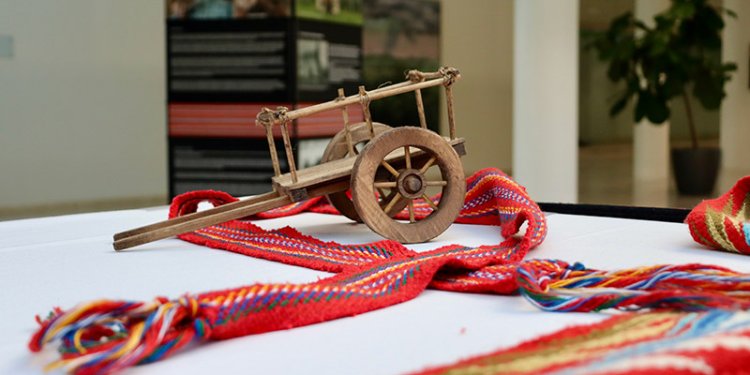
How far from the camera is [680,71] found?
7012 mm

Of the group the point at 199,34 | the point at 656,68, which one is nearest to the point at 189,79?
the point at 199,34

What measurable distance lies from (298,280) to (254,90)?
2626 mm

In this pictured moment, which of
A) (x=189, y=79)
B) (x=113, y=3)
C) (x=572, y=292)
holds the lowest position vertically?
(x=572, y=292)

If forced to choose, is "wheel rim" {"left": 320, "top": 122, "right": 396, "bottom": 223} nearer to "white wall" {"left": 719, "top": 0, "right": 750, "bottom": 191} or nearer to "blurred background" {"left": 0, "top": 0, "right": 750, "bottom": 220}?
"blurred background" {"left": 0, "top": 0, "right": 750, "bottom": 220}

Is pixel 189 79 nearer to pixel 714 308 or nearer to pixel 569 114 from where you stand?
pixel 569 114

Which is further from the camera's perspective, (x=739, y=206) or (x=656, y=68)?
(x=656, y=68)

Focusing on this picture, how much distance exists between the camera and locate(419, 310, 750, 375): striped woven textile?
2.52 feet

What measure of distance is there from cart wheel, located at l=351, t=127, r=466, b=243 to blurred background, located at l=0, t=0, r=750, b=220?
210 centimetres

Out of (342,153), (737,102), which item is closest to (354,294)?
(342,153)

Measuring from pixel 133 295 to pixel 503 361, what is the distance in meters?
0.61

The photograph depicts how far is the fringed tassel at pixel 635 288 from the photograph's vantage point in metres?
1.06

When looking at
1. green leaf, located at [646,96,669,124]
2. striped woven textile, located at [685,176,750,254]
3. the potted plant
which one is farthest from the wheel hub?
green leaf, located at [646,96,669,124]

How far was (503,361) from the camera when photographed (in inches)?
33.4

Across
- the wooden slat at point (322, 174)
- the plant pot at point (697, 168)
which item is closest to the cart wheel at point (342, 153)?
the wooden slat at point (322, 174)
